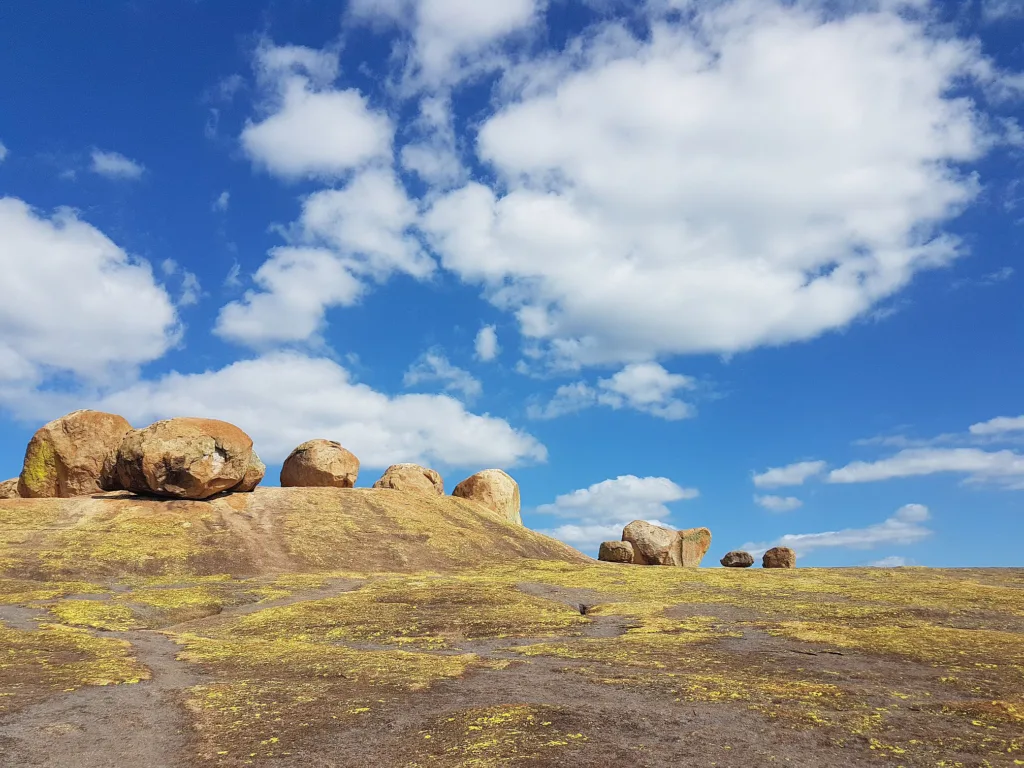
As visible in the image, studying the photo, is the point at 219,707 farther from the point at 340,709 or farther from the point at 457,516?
the point at 457,516

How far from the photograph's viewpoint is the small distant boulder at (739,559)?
292 feet

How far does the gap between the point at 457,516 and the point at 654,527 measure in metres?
26.2

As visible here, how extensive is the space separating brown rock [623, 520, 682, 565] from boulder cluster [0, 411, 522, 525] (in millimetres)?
30398

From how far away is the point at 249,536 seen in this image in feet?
225

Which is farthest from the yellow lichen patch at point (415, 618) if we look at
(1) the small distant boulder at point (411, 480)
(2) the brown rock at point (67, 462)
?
(1) the small distant boulder at point (411, 480)

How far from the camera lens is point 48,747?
726 inches

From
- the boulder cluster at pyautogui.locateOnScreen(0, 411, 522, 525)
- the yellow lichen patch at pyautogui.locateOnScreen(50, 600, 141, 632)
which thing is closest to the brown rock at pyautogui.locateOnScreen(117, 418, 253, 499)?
the boulder cluster at pyautogui.locateOnScreen(0, 411, 522, 525)

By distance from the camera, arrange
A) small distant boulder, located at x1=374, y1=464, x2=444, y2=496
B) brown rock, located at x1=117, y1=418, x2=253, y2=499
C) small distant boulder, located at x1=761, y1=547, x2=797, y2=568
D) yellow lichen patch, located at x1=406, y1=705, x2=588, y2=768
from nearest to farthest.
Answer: yellow lichen patch, located at x1=406, y1=705, x2=588, y2=768
brown rock, located at x1=117, y1=418, x2=253, y2=499
small distant boulder, located at x1=761, y1=547, x2=797, y2=568
small distant boulder, located at x1=374, y1=464, x2=444, y2=496

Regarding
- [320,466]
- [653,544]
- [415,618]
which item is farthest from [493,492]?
[415,618]

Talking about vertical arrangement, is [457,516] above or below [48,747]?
above

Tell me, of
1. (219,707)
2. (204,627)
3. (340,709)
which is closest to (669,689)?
(340,709)

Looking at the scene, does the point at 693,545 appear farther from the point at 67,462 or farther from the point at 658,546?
the point at 67,462

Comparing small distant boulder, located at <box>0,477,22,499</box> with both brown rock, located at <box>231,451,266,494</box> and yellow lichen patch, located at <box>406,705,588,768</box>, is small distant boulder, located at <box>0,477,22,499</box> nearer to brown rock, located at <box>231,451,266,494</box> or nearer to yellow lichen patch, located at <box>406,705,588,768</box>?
brown rock, located at <box>231,451,266,494</box>

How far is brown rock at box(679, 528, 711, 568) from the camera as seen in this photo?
3622 inches
